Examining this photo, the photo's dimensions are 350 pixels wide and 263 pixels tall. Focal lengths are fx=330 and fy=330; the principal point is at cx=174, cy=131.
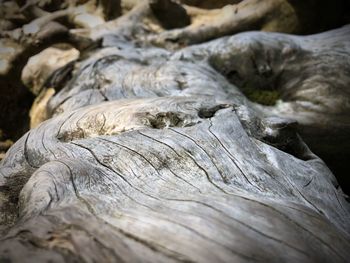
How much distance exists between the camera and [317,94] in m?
4.27

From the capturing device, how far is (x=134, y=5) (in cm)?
852

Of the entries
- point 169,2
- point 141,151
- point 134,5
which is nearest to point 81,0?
point 134,5

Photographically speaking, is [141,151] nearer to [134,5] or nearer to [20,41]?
[20,41]

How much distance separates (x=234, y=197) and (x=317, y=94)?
3084mm

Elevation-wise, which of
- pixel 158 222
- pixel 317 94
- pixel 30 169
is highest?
pixel 158 222

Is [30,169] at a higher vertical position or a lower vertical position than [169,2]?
lower

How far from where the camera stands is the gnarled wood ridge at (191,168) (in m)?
1.34

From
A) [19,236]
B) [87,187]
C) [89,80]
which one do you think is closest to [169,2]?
[89,80]

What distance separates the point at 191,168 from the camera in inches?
81.4

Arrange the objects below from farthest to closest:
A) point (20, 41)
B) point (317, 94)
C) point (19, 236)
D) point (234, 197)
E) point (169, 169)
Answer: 1. point (20, 41)
2. point (317, 94)
3. point (169, 169)
4. point (234, 197)
5. point (19, 236)

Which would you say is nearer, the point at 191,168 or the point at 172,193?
the point at 172,193

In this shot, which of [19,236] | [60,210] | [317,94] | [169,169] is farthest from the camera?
[317,94]

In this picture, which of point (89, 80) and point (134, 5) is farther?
point (134, 5)

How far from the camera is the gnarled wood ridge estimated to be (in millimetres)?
1342
